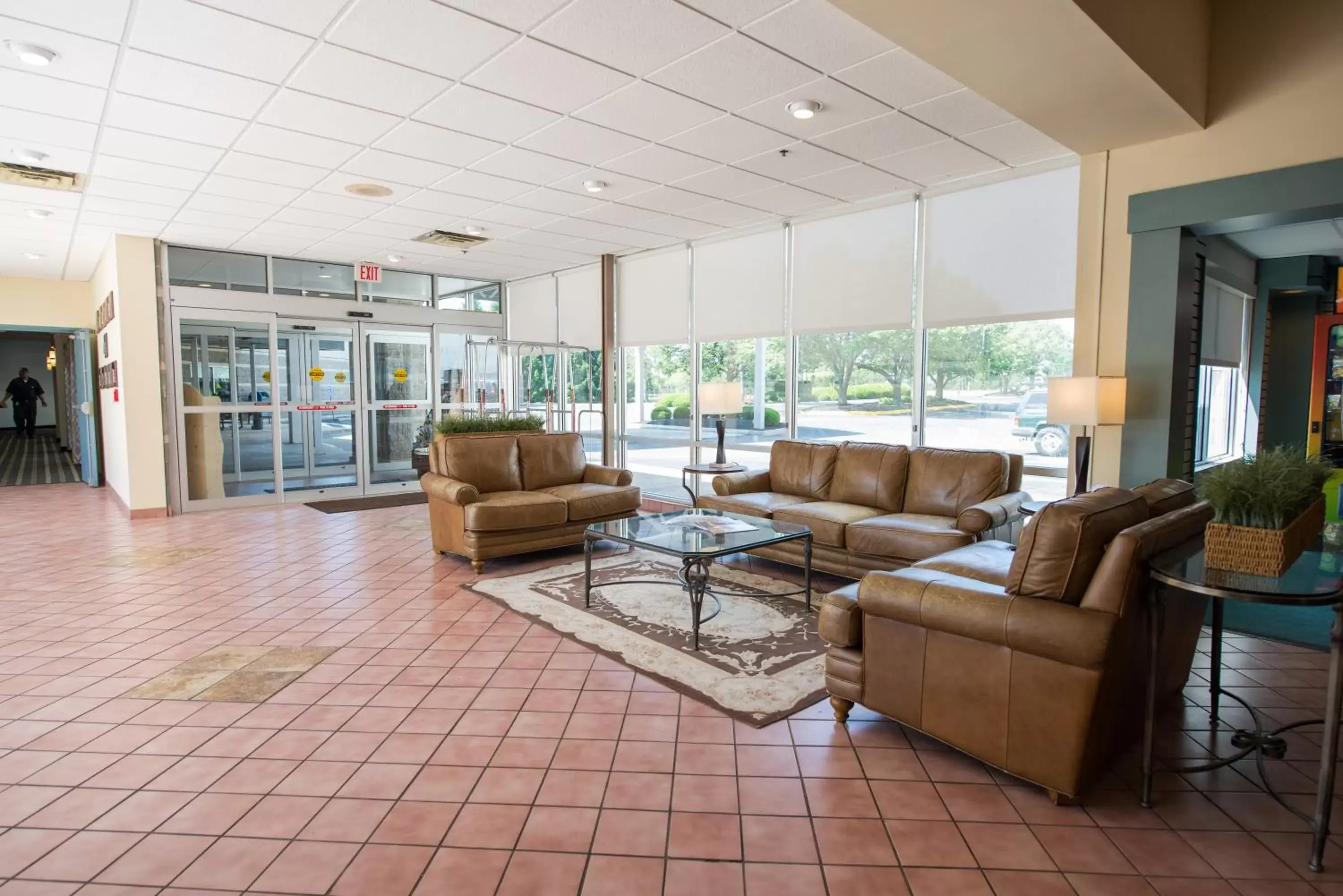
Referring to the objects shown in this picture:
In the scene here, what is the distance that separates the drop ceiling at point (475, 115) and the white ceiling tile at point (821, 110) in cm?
2

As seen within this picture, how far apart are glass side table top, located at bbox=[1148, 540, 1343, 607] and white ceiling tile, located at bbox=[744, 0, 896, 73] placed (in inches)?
93.9

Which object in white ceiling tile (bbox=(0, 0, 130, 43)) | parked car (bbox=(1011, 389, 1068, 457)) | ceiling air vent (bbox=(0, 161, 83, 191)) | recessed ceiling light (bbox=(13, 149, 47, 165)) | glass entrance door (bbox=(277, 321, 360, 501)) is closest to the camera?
white ceiling tile (bbox=(0, 0, 130, 43))

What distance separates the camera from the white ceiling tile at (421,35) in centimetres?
298

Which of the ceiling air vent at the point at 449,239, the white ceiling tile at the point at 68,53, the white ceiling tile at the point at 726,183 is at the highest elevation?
the ceiling air vent at the point at 449,239

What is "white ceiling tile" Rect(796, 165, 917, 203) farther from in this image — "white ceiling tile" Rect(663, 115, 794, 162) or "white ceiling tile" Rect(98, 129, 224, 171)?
"white ceiling tile" Rect(98, 129, 224, 171)

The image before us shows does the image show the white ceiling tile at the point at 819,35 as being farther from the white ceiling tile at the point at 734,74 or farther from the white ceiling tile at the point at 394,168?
the white ceiling tile at the point at 394,168

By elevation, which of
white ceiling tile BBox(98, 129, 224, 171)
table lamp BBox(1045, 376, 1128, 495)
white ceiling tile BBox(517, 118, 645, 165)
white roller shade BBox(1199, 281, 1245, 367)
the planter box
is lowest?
the planter box

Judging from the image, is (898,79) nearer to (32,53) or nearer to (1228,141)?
(1228,141)

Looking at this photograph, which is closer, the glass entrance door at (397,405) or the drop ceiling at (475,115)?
the drop ceiling at (475,115)

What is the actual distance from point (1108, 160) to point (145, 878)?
5.56 meters

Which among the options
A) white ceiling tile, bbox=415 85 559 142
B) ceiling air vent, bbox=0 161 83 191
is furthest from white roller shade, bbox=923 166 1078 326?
ceiling air vent, bbox=0 161 83 191

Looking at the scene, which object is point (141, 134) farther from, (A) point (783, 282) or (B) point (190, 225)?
(A) point (783, 282)

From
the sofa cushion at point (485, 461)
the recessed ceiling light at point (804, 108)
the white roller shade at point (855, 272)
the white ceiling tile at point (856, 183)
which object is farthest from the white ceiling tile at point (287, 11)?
the white roller shade at point (855, 272)

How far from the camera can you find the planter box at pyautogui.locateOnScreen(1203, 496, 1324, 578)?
220 cm
